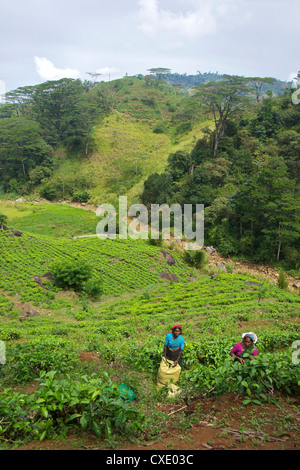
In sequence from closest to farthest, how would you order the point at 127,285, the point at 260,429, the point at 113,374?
the point at 260,429 → the point at 113,374 → the point at 127,285

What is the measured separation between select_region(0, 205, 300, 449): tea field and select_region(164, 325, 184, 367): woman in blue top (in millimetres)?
305

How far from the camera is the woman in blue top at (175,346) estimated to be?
5016mm

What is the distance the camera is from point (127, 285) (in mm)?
15414

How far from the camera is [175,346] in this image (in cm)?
511

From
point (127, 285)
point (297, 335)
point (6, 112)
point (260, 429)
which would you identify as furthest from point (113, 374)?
point (6, 112)

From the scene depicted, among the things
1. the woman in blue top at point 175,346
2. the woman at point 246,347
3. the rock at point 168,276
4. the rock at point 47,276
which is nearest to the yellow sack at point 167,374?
the woman in blue top at point 175,346

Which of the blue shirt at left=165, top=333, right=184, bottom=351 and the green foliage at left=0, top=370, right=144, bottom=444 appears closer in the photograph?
the green foliage at left=0, top=370, right=144, bottom=444

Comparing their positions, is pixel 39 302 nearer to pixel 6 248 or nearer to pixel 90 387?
pixel 6 248

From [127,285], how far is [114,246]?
4437 mm

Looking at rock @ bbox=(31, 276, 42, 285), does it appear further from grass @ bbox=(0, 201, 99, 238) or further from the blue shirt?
the blue shirt

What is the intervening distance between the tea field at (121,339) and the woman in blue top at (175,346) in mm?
305

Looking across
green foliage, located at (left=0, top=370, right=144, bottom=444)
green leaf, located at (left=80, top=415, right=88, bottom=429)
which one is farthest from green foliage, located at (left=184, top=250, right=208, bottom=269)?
green leaf, located at (left=80, top=415, right=88, bottom=429)

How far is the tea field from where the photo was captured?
11.5ft

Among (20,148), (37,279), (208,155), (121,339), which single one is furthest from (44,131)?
(121,339)
